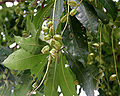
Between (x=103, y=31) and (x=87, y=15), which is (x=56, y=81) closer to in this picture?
(x=87, y=15)

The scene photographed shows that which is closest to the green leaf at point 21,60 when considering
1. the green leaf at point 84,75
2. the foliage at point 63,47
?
the foliage at point 63,47

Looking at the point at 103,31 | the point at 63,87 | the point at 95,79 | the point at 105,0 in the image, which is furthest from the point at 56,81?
the point at 103,31

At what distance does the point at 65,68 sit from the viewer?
61cm

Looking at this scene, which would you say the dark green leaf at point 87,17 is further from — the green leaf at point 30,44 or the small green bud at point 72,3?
the green leaf at point 30,44

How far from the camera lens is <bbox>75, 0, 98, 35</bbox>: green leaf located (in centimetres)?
48

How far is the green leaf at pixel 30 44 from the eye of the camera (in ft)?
1.70

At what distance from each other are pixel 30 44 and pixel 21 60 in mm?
65

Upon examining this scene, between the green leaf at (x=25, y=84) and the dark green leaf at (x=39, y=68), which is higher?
the dark green leaf at (x=39, y=68)

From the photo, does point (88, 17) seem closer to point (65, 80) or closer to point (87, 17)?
point (87, 17)

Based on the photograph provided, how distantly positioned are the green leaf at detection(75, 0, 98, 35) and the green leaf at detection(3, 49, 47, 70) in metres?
0.19

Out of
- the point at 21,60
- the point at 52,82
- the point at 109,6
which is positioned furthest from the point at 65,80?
the point at 109,6

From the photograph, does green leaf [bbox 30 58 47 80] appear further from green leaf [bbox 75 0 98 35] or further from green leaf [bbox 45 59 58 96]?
green leaf [bbox 75 0 98 35]

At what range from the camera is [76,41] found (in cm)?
49

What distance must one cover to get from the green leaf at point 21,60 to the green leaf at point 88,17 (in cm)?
19
